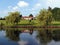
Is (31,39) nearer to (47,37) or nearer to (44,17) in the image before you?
(47,37)

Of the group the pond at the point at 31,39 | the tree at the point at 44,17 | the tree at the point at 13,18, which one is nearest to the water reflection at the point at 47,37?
the pond at the point at 31,39

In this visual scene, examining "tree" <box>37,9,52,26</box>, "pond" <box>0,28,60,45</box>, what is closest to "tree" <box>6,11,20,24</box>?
"tree" <box>37,9,52,26</box>

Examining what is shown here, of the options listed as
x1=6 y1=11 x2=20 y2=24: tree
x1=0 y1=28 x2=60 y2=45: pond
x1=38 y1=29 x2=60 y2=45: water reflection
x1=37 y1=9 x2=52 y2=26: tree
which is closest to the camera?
x1=0 y1=28 x2=60 y2=45: pond

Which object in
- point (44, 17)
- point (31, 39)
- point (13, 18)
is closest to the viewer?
point (31, 39)

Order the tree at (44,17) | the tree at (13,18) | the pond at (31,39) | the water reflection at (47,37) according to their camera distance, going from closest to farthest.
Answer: the pond at (31,39)
the water reflection at (47,37)
the tree at (44,17)
the tree at (13,18)

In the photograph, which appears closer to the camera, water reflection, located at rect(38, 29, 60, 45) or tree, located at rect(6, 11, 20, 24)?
water reflection, located at rect(38, 29, 60, 45)

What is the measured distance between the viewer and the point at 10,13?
82125 millimetres

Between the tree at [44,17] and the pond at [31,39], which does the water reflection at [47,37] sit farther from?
the tree at [44,17]

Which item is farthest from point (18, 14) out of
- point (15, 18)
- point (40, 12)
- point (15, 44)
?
point (15, 44)

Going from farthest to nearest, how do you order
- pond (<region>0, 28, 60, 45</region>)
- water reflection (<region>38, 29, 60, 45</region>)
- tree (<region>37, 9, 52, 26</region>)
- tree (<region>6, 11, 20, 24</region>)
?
tree (<region>6, 11, 20, 24</region>), tree (<region>37, 9, 52, 26</region>), water reflection (<region>38, 29, 60, 45</region>), pond (<region>0, 28, 60, 45</region>)

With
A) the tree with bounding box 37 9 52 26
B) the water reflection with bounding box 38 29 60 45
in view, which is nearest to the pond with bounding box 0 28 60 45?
the water reflection with bounding box 38 29 60 45

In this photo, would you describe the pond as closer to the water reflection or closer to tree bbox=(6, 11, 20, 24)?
the water reflection

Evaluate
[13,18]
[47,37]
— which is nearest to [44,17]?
[13,18]

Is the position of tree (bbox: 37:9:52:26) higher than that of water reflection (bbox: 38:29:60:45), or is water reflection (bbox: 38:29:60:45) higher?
tree (bbox: 37:9:52:26)
